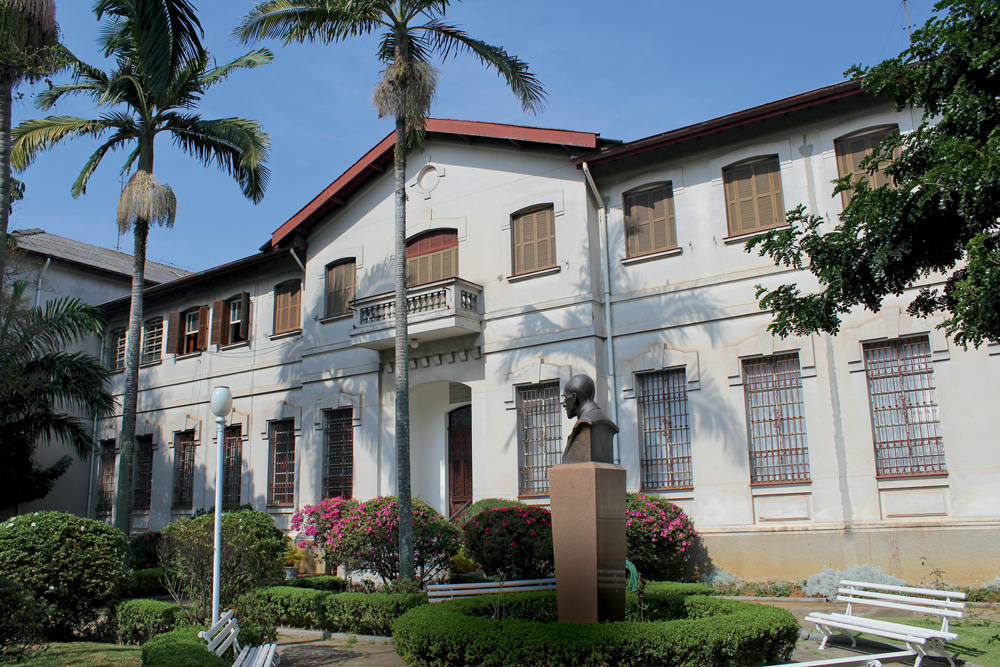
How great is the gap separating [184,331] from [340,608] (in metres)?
17.0

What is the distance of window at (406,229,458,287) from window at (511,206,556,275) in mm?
1756

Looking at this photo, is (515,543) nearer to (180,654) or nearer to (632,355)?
(632,355)

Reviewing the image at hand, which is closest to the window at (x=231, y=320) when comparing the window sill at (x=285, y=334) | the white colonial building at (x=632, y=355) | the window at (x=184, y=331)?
the white colonial building at (x=632, y=355)

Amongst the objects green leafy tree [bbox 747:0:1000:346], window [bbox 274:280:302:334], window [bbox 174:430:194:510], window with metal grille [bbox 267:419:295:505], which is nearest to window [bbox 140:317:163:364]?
window [bbox 174:430:194:510]

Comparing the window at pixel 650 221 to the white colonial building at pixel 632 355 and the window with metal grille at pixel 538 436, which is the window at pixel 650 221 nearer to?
the white colonial building at pixel 632 355

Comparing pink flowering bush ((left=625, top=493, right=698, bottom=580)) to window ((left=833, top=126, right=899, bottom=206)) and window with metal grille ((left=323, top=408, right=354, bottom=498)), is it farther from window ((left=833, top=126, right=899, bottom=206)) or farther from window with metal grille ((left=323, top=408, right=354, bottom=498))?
window with metal grille ((left=323, top=408, right=354, bottom=498))

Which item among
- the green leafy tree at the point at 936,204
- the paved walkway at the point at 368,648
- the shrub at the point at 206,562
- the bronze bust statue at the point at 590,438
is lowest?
the paved walkway at the point at 368,648

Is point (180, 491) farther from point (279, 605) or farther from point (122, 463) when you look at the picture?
point (279, 605)

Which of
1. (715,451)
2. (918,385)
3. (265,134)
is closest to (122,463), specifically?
(265,134)

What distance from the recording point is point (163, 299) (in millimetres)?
27781

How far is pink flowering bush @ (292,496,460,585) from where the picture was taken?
1505 centimetres

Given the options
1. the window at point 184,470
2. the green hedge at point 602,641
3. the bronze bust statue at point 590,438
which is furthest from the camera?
the window at point 184,470

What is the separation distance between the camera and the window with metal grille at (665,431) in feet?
53.8

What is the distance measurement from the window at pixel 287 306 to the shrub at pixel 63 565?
1154 cm
